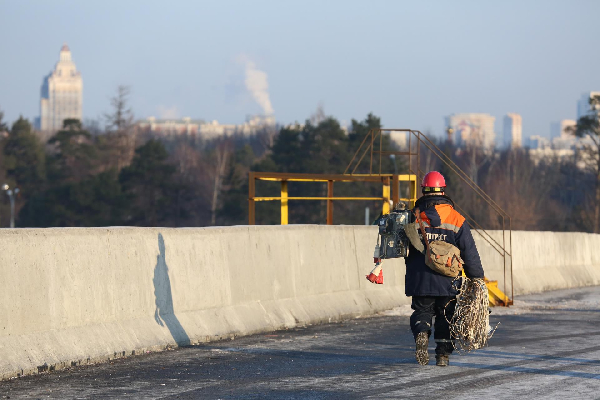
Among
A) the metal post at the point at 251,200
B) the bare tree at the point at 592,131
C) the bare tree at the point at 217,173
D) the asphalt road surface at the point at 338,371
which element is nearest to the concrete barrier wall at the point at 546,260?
the metal post at the point at 251,200

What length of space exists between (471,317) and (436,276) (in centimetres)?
56

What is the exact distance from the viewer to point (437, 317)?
32.2 feet

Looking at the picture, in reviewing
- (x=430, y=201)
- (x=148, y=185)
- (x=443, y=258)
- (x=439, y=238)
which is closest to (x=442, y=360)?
(x=443, y=258)

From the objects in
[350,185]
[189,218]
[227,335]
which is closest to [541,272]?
[227,335]

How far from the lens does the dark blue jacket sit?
9586 mm

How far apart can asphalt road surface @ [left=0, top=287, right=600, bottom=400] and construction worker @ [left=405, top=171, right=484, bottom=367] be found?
0.93ft

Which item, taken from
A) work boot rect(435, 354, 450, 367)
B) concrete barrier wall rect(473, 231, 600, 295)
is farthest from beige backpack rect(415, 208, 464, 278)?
concrete barrier wall rect(473, 231, 600, 295)

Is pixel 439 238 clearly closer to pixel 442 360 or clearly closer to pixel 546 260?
pixel 442 360

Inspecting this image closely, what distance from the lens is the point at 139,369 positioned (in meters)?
9.42

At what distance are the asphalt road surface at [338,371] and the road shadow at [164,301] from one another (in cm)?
23

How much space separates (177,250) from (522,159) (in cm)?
12862

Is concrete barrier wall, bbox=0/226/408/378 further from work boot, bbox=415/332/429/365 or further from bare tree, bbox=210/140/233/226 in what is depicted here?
bare tree, bbox=210/140/233/226

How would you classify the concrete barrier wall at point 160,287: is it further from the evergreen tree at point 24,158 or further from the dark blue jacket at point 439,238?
the evergreen tree at point 24,158

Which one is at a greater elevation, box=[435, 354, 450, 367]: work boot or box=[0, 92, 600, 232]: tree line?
box=[0, 92, 600, 232]: tree line
